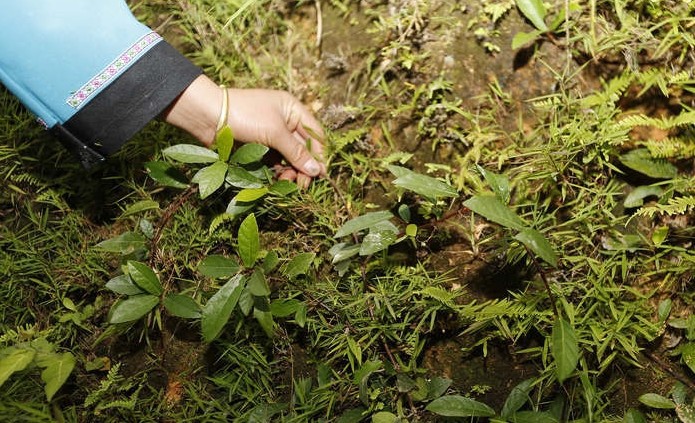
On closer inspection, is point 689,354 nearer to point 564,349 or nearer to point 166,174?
point 564,349

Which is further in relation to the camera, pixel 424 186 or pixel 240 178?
pixel 240 178

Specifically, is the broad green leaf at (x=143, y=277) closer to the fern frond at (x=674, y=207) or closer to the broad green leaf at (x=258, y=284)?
the broad green leaf at (x=258, y=284)

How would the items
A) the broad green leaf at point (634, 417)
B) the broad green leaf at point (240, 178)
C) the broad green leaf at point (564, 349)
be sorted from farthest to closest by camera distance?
the broad green leaf at point (240, 178) → the broad green leaf at point (634, 417) → the broad green leaf at point (564, 349)

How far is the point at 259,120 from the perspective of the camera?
212 cm

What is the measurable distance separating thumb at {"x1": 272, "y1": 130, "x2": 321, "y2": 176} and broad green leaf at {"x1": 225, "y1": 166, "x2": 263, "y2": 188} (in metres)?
0.20

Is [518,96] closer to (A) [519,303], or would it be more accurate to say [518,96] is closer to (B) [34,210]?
(A) [519,303]

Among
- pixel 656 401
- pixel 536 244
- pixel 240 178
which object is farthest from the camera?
pixel 240 178

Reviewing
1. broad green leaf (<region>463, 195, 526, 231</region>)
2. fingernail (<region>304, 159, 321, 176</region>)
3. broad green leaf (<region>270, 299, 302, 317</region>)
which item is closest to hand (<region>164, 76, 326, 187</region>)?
fingernail (<region>304, 159, 321, 176</region>)

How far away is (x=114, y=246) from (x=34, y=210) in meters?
0.61

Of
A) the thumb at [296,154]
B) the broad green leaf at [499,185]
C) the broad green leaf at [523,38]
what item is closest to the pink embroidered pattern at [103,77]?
the thumb at [296,154]

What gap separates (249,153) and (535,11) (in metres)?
1.35

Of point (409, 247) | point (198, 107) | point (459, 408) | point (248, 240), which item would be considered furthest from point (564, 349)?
point (198, 107)

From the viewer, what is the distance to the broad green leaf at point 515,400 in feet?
5.69

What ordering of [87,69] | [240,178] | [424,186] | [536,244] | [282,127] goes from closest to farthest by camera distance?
[536,244] → [424,186] → [87,69] → [240,178] → [282,127]
